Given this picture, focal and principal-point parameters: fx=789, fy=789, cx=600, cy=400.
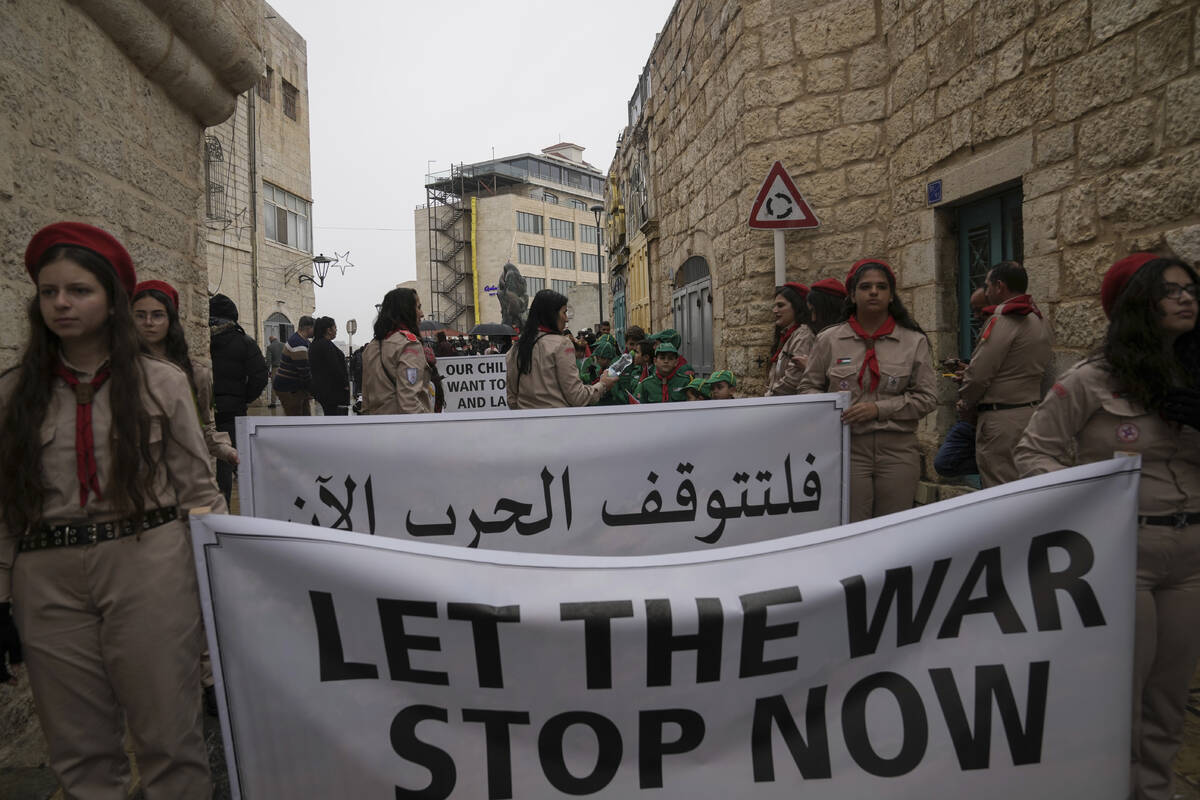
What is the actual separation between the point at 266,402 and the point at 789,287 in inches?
588

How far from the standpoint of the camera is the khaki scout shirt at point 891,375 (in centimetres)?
396

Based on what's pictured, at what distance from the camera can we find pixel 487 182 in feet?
240

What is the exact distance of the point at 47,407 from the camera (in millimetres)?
2127

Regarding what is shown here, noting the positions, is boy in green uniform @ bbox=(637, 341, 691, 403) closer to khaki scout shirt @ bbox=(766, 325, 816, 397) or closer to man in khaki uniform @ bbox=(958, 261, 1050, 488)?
khaki scout shirt @ bbox=(766, 325, 816, 397)

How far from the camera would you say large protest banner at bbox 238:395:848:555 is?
11.3ft

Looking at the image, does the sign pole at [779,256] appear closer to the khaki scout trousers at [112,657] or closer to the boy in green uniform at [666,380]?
the boy in green uniform at [666,380]

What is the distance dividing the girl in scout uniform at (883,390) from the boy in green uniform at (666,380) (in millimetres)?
2608

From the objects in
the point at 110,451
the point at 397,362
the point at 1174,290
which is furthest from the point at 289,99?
the point at 1174,290

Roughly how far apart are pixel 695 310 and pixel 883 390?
7.06 metres

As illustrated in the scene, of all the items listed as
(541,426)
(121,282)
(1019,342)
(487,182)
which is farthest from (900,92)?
(487,182)

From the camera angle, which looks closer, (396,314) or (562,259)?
(396,314)

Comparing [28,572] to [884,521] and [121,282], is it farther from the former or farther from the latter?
[884,521]

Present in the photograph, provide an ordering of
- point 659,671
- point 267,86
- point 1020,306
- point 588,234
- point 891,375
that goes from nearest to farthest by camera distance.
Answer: point 659,671 → point 891,375 → point 1020,306 → point 267,86 → point 588,234

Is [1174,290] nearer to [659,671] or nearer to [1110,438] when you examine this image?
[1110,438]
